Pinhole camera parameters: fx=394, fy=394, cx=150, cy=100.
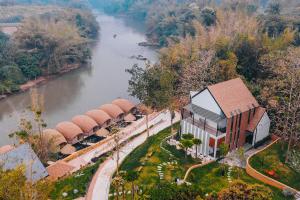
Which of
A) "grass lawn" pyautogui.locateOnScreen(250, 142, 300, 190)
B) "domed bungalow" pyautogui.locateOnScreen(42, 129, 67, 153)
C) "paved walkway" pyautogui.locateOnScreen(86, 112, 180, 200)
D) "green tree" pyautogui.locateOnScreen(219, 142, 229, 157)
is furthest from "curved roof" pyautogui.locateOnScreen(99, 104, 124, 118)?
"grass lawn" pyautogui.locateOnScreen(250, 142, 300, 190)

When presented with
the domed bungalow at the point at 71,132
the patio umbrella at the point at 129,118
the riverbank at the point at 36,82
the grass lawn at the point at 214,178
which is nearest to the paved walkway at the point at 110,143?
the patio umbrella at the point at 129,118

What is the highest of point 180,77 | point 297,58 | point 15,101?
point 297,58

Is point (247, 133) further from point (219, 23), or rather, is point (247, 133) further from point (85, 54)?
point (85, 54)

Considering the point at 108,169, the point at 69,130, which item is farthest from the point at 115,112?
the point at 108,169

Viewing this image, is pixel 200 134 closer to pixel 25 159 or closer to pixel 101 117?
pixel 25 159

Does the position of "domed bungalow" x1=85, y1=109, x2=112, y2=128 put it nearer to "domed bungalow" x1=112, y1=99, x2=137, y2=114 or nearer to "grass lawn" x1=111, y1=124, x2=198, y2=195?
"domed bungalow" x1=112, y1=99, x2=137, y2=114

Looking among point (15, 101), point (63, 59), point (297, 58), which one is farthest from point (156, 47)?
point (297, 58)
